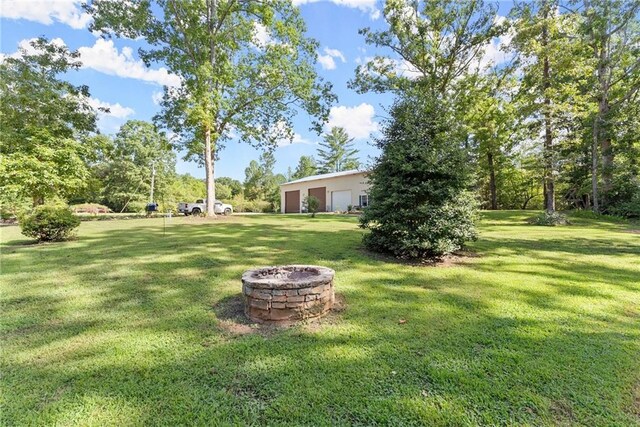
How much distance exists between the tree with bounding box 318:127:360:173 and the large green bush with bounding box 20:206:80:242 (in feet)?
121

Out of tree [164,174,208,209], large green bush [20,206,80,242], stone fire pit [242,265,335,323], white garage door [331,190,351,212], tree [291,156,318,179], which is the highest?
tree [291,156,318,179]

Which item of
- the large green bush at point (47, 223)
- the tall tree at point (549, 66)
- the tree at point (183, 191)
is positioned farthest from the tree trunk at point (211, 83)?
the tree at point (183, 191)

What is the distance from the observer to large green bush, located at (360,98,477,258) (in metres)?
5.50

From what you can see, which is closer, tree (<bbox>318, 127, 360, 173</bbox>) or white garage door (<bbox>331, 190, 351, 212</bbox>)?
white garage door (<bbox>331, 190, 351, 212</bbox>)

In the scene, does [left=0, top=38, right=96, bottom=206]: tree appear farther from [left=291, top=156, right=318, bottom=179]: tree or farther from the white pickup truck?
[left=291, top=156, right=318, bottom=179]: tree

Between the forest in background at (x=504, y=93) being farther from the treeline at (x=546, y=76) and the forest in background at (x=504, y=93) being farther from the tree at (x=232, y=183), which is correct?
the tree at (x=232, y=183)

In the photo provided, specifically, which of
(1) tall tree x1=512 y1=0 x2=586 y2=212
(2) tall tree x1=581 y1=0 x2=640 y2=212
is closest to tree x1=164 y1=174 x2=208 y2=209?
(1) tall tree x1=512 y1=0 x2=586 y2=212

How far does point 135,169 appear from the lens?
Result: 106 ft

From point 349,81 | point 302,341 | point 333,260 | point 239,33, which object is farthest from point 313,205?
point 302,341

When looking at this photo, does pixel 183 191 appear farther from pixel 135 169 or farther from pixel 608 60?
pixel 608 60

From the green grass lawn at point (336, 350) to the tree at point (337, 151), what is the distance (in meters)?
38.7

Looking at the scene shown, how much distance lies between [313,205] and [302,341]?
15423 mm

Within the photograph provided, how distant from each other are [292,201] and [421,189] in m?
23.7

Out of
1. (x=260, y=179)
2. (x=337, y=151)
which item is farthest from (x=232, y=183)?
(x=337, y=151)
